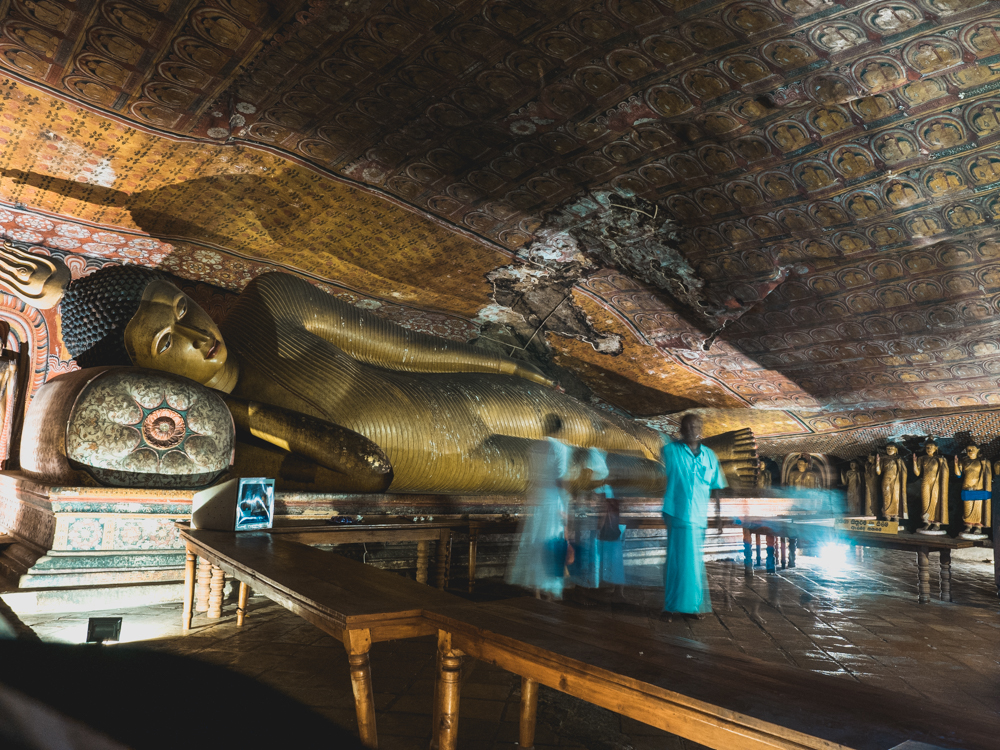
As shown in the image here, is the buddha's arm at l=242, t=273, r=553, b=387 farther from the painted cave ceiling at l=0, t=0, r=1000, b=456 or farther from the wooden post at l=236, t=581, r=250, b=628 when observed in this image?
the wooden post at l=236, t=581, r=250, b=628

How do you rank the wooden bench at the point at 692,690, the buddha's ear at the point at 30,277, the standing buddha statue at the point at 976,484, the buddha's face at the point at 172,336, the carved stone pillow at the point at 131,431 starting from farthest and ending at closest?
the standing buddha statue at the point at 976,484 < the buddha's ear at the point at 30,277 < the buddha's face at the point at 172,336 < the carved stone pillow at the point at 131,431 < the wooden bench at the point at 692,690

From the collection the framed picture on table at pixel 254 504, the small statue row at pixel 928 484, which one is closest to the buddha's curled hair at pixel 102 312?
the framed picture on table at pixel 254 504

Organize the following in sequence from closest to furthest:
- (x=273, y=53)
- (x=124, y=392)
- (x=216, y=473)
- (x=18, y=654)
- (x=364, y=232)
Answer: (x=18, y=654) → (x=124, y=392) → (x=216, y=473) → (x=273, y=53) → (x=364, y=232)

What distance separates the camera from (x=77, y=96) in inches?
170

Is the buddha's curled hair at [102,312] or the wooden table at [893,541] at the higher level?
the buddha's curled hair at [102,312]

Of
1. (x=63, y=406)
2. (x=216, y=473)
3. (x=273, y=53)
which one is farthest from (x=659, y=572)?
(x=273, y=53)

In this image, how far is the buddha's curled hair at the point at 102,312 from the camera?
3.76m

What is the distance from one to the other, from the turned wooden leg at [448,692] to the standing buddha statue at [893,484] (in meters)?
8.34

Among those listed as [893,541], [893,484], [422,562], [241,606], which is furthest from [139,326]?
[893,484]

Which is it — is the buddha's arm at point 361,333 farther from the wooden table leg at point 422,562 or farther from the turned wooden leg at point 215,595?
the turned wooden leg at point 215,595

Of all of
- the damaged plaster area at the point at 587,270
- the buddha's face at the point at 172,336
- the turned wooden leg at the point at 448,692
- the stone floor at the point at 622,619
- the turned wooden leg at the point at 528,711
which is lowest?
the stone floor at the point at 622,619

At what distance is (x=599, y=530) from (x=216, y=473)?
240 cm

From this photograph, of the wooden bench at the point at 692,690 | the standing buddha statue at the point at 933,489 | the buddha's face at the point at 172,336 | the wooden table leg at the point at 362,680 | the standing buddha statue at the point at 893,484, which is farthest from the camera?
the standing buddha statue at the point at 893,484

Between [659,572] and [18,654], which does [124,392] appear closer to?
[18,654]
